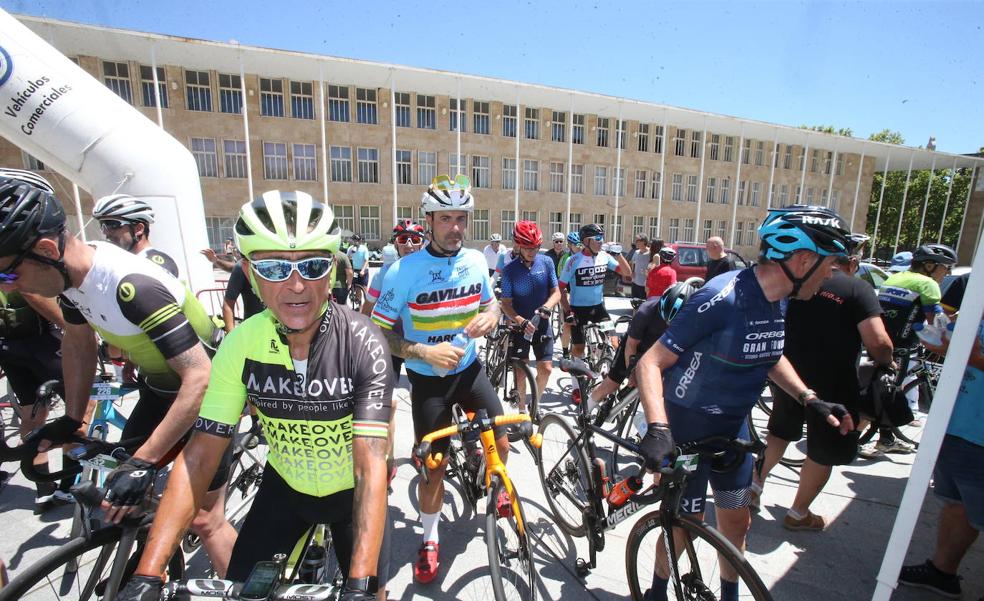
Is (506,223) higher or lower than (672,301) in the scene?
lower

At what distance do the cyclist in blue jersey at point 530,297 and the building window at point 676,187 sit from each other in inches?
1406

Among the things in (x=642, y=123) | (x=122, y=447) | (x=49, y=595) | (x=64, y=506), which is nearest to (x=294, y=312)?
(x=122, y=447)

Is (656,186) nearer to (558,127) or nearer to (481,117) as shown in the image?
(558,127)

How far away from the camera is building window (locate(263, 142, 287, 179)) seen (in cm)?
2641

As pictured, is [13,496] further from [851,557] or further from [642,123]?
[642,123]

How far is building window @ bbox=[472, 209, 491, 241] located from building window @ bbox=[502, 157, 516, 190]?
2.41m

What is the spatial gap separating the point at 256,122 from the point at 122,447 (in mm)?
29011

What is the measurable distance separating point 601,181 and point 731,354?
34.6 m

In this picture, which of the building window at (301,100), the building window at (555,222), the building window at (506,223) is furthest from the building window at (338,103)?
the building window at (555,222)

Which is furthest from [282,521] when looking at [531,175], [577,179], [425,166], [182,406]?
[577,179]

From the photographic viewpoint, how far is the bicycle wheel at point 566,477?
122 inches

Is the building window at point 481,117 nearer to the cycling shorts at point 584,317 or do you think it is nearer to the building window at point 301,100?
the building window at point 301,100

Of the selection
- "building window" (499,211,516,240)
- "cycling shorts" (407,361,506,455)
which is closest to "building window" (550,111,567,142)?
"building window" (499,211,516,240)

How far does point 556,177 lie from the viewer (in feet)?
109
